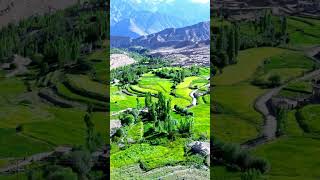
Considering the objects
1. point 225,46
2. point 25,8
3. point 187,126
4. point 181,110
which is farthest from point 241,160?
point 25,8

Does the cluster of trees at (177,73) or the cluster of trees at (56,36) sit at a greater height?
the cluster of trees at (56,36)

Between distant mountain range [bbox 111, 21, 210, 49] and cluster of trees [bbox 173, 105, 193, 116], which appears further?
distant mountain range [bbox 111, 21, 210, 49]

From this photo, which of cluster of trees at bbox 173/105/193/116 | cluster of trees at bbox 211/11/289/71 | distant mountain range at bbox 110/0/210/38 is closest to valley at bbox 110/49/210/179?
cluster of trees at bbox 173/105/193/116

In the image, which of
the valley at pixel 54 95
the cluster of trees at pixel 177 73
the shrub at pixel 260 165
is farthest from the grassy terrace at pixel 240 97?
the valley at pixel 54 95

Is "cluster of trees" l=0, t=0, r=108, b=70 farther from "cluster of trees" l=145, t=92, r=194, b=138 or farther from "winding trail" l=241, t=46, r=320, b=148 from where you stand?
"winding trail" l=241, t=46, r=320, b=148

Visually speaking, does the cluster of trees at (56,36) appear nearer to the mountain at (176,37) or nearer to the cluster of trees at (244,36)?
the mountain at (176,37)

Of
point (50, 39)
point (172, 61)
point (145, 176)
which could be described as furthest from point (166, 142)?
point (50, 39)

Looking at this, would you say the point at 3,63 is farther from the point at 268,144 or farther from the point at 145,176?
the point at 268,144
